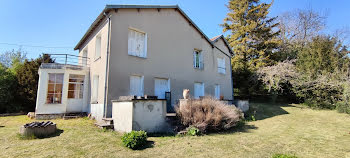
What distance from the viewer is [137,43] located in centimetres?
1016

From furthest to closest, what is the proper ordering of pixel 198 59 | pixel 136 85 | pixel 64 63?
1. pixel 198 59
2. pixel 64 63
3. pixel 136 85

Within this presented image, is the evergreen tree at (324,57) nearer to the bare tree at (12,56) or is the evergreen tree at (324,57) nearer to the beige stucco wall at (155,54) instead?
the beige stucco wall at (155,54)

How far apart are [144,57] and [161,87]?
2162 mm

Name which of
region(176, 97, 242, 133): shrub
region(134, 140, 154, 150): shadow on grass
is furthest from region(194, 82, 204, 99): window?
region(134, 140, 154, 150): shadow on grass

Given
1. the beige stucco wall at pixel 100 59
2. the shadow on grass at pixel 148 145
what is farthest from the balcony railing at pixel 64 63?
the shadow on grass at pixel 148 145

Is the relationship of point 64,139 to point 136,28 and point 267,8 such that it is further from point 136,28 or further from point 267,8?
point 267,8

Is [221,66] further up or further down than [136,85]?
further up

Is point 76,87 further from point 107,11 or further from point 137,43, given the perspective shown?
point 107,11

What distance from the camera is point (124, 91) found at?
9.09m

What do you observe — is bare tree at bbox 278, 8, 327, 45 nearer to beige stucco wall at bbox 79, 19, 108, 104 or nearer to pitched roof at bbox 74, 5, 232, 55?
pitched roof at bbox 74, 5, 232, 55

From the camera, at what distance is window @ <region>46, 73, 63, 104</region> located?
35.3 ft

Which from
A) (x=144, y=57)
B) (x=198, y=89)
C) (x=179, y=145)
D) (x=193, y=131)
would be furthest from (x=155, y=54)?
(x=179, y=145)

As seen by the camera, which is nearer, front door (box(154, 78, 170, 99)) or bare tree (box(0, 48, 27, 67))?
front door (box(154, 78, 170, 99))

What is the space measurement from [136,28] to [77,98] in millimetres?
6116
